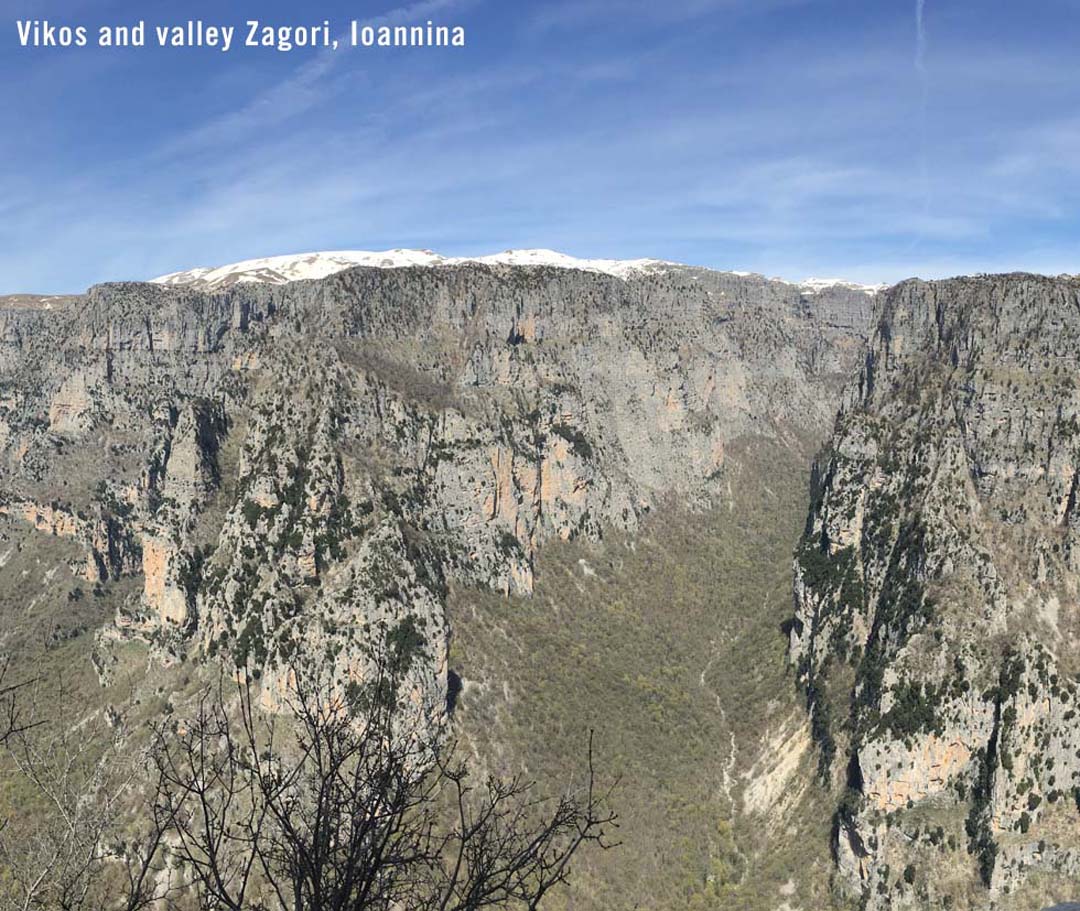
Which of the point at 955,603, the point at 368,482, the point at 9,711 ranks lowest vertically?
the point at 955,603

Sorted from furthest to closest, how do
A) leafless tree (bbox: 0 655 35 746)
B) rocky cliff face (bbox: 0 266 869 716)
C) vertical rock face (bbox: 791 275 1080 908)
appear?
rocky cliff face (bbox: 0 266 869 716), vertical rock face (bbox: 791 275 1080 908), leafless tree (bbox: 0 655 35 746)

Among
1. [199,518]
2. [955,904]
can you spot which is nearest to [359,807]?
[955,904]

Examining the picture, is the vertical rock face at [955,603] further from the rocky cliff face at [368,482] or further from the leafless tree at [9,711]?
the leafless tree at [9,711]

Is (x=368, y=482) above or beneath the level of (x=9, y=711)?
above

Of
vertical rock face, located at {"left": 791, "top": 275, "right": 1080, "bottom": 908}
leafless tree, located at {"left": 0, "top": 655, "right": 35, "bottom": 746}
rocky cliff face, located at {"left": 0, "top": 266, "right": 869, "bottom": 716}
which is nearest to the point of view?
leafless tree, located at {"left": 0, "top": 655, "right": 35, "bottom": 746}

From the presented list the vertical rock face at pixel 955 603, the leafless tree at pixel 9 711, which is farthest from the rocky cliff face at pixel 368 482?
the leafless tree at pixel 9 711

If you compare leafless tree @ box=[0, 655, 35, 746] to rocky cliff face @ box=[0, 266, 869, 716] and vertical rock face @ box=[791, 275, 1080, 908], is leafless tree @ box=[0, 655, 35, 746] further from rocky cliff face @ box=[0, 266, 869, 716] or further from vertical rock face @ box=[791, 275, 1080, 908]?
vertical rock face @ box=[791, 275, 1080, 908]

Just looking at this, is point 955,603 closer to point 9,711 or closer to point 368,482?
point 368,482

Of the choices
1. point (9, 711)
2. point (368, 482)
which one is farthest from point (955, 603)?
point (9, 711)

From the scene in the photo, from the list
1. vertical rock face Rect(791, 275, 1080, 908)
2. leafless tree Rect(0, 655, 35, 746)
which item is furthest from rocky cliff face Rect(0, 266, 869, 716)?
leafless tree Rect(0, 655, 35, 746)

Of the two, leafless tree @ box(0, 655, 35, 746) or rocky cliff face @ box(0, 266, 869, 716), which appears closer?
leafless tree @ box(0, 655, 35, 746)
